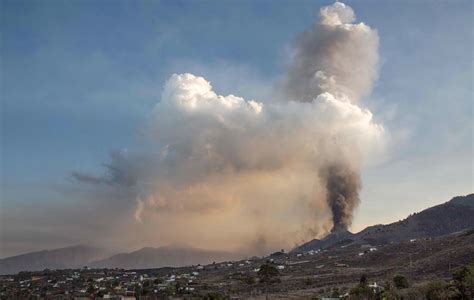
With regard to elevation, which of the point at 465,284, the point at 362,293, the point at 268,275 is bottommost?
the point at 362,293

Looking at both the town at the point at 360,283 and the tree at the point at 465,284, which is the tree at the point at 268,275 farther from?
the tree at the point at 465,284

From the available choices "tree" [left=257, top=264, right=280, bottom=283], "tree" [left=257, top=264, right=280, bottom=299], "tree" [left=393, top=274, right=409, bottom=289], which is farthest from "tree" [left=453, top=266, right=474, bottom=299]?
"tree" [left=257, top=264, right=280, bottom=283]

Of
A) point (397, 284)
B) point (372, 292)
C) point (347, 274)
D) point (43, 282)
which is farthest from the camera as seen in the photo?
point (43, 282)

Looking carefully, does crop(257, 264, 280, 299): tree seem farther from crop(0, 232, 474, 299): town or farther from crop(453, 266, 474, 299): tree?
crop(453, 266, 474, 299): tree

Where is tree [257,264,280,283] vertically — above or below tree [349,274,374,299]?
above

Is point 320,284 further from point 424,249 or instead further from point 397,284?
point 424,249

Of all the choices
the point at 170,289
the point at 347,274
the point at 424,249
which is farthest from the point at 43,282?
the point at 424,249

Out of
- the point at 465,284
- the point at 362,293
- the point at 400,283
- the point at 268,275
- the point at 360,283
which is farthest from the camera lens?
the point at 268,275

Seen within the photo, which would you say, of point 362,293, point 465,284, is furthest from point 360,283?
point 465,284

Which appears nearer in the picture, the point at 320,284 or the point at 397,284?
the point at 397,284

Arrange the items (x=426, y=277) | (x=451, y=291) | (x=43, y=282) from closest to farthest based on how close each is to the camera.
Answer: (x=451, y=291) → (x=426, y=277) → (x=43, y=282)

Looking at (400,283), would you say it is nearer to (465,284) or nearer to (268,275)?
(465,284)

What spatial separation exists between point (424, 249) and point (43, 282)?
143 metres

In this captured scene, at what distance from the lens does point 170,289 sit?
124m
